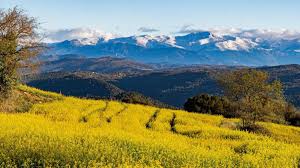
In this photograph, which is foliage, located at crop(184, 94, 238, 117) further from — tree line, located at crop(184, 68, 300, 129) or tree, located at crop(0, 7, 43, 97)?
tree, located at crop(0, 7, 43, 97)

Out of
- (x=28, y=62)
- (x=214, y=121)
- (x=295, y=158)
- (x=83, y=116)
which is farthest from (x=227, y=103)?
(x=295, y=158)

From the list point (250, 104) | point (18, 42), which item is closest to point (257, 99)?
point (250, 104)

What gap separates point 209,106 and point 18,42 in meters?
30.6

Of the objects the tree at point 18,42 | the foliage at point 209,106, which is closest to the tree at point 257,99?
the foliage at point 209,106

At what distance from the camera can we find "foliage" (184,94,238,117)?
73000mm

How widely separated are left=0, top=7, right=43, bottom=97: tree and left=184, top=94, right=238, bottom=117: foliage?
2727 centimetres

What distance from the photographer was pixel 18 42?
55.2 meters

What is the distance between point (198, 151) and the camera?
22.6 metres

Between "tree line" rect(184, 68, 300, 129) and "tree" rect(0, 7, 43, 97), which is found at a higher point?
"tree" rect(0, 7, 43, 97)

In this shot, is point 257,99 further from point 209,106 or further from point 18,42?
point 18,42

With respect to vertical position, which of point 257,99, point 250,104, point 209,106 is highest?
point 257,99

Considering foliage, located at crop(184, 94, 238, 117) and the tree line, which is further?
foliage, located at crop(184, 94, 238, 117)

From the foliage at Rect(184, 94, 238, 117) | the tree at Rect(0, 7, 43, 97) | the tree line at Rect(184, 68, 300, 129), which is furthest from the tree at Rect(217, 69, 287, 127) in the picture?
the tree at Rect(0, 7, 43, 97)

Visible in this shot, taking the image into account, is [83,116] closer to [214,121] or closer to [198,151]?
[214,121]
